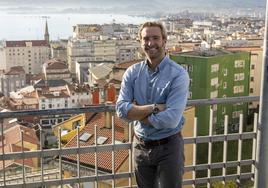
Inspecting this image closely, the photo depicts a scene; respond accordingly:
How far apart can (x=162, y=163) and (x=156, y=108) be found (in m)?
0.31

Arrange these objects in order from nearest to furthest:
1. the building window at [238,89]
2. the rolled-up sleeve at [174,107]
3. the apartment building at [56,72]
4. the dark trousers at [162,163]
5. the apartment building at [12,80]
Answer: the rolled-up sleeve at [174,107] → the dark trousers at [162,163] → the building window at [238,89] → the apartment building at [56,72] → the apartment building at [12,80]

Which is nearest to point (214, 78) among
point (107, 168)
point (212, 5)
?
point (107, 168)

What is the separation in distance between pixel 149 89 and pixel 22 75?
249 ft

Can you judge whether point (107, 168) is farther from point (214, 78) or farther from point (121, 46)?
point (121, 46)

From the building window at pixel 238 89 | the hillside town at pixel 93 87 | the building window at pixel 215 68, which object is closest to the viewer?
the hillside town at pixel 93 87

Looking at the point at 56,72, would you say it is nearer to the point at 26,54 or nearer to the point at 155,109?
the point at 26,54

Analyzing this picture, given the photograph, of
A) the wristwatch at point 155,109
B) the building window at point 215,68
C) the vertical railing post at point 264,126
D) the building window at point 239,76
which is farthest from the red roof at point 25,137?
the building window at point 239,76

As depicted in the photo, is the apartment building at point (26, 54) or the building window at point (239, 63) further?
the apartment building at point (26, 54)

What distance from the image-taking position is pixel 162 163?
241cm

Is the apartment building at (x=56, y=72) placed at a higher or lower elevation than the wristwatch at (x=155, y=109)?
lower

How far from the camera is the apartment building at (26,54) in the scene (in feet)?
323

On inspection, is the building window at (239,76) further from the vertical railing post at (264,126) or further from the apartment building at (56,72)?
the apartment building at (56,72)

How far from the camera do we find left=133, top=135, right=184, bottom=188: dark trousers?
7.89 ft

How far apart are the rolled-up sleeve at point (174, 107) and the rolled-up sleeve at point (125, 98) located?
18 centimetres
